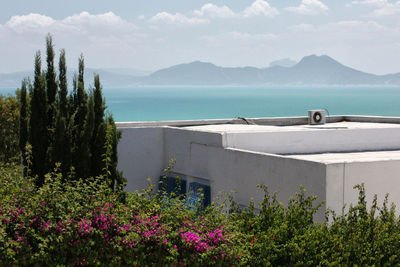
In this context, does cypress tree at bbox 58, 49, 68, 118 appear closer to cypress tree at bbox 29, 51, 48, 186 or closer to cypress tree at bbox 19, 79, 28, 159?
cypress tree at bbox 29, 51, 48, 186

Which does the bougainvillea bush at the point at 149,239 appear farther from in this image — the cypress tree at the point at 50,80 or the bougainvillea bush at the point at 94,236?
the cypress tree at the point at 50,80

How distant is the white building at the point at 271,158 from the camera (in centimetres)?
1181

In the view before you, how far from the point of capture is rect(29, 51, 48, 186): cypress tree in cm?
1400

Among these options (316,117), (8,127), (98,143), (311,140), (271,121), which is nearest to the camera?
(98,143)

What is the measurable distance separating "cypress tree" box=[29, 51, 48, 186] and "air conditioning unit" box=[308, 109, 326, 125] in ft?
39.3

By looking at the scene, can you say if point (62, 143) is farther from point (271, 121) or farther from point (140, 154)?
point (271, 121)

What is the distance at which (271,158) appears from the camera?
43.7ft

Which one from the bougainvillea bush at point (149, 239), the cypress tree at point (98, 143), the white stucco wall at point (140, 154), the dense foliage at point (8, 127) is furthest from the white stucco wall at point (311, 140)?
the dense foliage at point (8, 127)

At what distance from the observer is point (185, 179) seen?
16859 mm

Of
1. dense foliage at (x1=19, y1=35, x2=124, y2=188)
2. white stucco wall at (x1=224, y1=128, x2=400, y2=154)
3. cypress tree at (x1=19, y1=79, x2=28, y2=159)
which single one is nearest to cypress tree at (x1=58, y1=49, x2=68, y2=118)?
dense foliage at (x1=19, y1=35, x2=124, y2=188)

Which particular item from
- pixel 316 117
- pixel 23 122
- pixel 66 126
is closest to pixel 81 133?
pixel 66 126

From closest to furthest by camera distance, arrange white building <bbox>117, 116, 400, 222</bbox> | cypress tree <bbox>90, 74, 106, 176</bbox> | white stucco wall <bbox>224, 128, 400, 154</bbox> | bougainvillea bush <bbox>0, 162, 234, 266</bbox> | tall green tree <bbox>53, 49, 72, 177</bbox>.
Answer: bougainvillea bush <bbox>0, 162, 234, 266</bbox> < white building <bbox>117, 116, 400, 222</bbox> < tall green tree <bbox>53, 49, 72, 177</bbox> < cypress tree <bbox>90, 74, 106, 176</bbox> < white stucco wall <bbox>224, 128, 400, 154</bbox>

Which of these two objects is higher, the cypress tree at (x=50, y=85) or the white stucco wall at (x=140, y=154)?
the cypress tree at (x=50, y=85)

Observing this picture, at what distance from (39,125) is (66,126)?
0.79 meters
